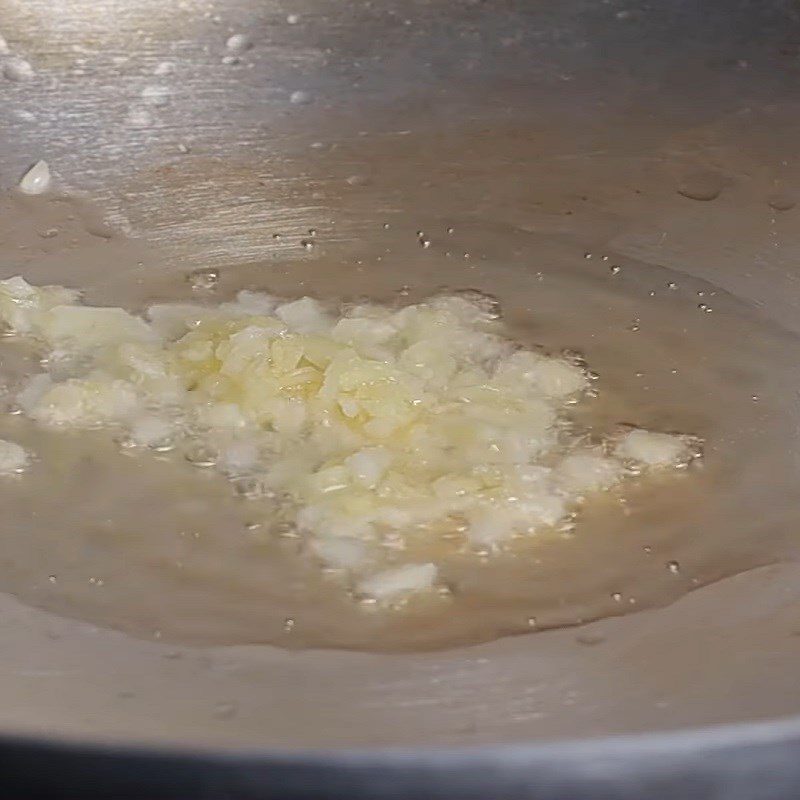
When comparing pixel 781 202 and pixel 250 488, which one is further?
pixel 781 202

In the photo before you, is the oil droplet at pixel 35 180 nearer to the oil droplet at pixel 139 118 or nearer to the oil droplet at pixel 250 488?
the oil droplet at pixel 139 118

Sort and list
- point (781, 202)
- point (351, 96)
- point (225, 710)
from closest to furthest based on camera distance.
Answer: point (225, 710)
point (781, 202)
point (351, 96)

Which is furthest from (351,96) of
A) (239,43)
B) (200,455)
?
(200,455)

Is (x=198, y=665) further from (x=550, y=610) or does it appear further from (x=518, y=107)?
(x=518, y=107)

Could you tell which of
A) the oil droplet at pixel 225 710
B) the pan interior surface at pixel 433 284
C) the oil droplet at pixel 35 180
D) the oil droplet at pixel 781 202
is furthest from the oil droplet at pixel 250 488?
the oil droplet at pixel 781 202

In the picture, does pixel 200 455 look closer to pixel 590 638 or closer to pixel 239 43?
pixel 590 638
